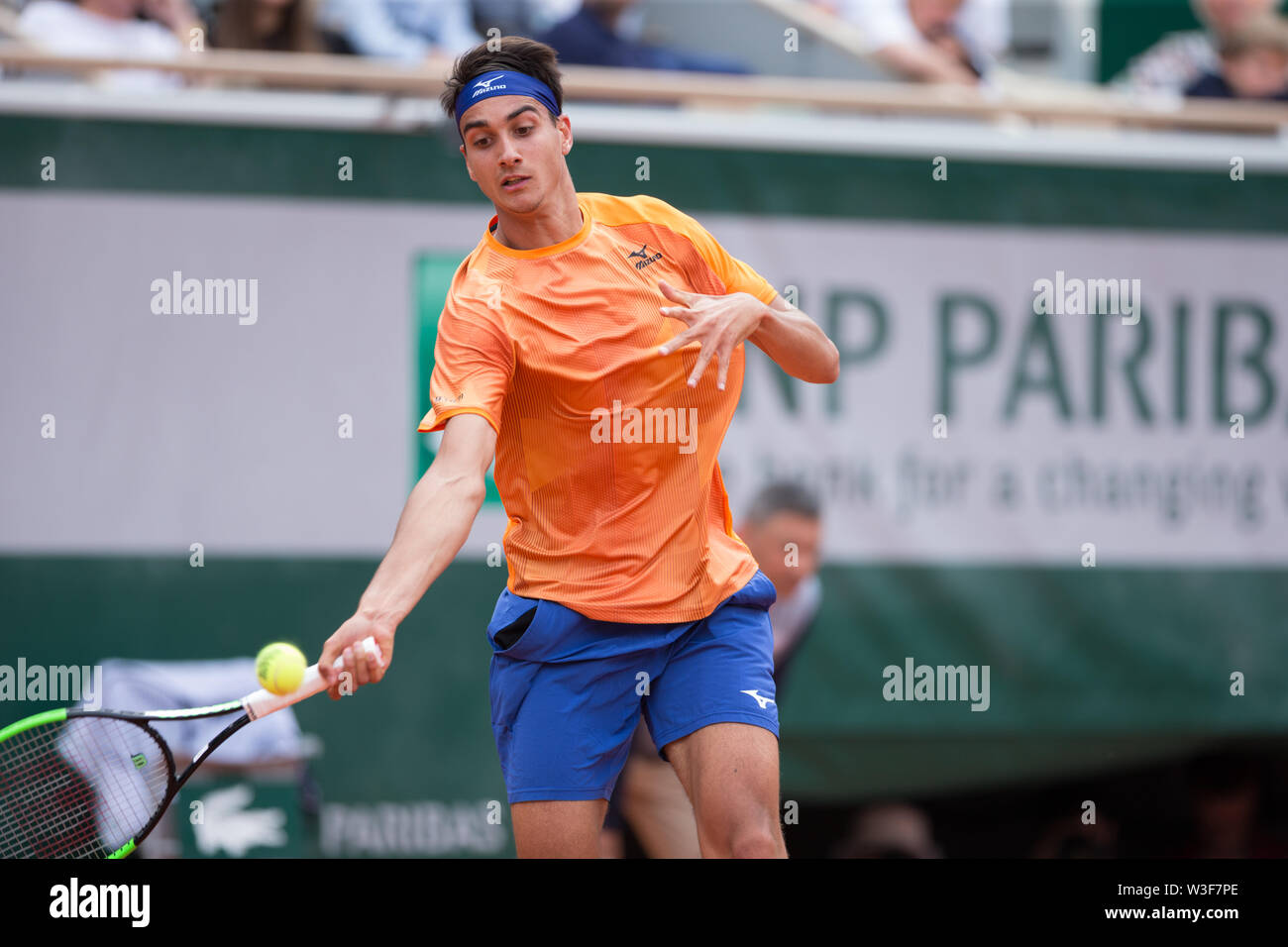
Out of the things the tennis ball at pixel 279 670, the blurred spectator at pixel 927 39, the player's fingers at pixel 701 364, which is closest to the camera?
the tennis ball at pixel 279 670

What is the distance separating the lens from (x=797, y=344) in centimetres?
357

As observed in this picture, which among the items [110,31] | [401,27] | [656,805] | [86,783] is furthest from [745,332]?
[110,31]

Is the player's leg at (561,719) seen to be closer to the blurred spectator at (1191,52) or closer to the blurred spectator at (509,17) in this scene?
the blurred spectator at (509,17)

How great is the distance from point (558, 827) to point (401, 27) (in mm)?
4536

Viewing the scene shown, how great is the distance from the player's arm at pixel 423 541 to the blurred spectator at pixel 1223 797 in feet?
15.5

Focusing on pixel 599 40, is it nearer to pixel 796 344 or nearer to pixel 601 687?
pixel 796 344

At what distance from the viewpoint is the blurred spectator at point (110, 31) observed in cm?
644

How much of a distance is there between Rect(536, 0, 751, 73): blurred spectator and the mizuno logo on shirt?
10.9ft

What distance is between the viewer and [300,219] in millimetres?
6383

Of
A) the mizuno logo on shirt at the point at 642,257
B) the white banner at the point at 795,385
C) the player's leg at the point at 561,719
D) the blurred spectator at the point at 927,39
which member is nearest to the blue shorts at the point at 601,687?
the player's leg at the point at 561,719

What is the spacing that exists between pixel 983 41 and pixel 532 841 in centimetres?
559

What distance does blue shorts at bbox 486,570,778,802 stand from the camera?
3520 mm
